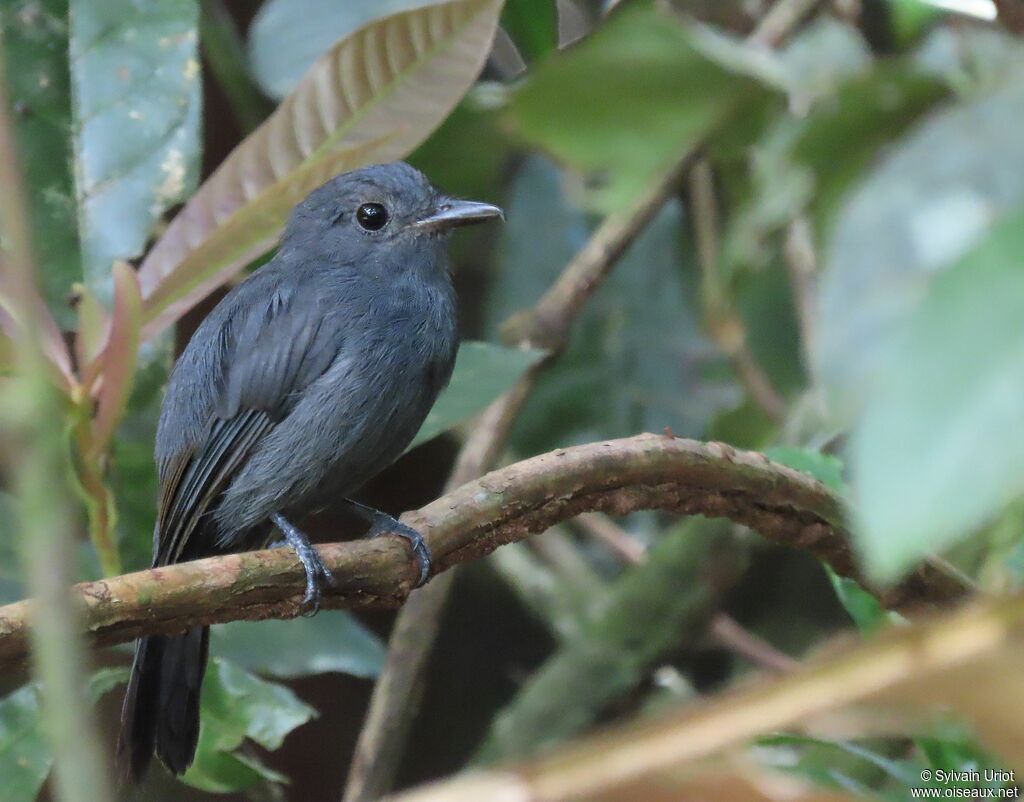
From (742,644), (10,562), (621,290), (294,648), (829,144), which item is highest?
(829,144)

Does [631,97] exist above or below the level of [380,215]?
above

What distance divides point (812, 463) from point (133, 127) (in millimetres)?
1793

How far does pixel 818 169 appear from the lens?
3203 millimetres

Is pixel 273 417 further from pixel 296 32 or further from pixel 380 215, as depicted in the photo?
pixel 296 32

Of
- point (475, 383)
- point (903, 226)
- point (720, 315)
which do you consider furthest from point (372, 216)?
point (903, 226)

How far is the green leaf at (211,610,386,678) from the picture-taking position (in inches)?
114

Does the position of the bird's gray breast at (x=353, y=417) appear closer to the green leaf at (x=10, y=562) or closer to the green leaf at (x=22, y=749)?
the green leaf at (x=10, y=562)

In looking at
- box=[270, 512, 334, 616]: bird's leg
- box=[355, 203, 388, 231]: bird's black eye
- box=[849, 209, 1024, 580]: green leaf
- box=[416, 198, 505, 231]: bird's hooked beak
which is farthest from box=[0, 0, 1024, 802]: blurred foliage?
box=[270, 512, 334, 616]: bird's leg

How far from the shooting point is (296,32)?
3.47 m

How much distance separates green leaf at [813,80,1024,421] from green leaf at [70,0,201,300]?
1.95 m

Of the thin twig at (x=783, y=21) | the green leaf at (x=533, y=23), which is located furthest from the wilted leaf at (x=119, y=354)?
the thin twig at (x=783, y=21)

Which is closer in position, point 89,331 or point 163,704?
point 89,331

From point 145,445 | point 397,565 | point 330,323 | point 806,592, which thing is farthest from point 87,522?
point 806,592

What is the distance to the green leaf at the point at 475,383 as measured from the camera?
2.80m
